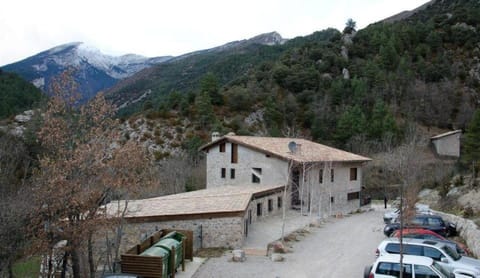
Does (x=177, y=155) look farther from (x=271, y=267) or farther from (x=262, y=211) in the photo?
(x=271, y=267)

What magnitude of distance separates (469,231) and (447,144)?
150 feet

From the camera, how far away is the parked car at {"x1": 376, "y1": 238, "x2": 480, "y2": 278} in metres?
18.2

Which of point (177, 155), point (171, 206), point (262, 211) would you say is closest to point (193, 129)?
point (177, 155)

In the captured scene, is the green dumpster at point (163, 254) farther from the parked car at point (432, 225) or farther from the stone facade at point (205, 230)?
the parked car at point (432, 225)

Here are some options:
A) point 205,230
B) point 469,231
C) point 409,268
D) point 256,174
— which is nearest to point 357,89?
point 256,174

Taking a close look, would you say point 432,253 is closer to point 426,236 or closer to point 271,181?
point 426,236

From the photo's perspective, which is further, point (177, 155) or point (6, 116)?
point (6, 116)

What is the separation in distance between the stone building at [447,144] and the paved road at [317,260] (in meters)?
40.9

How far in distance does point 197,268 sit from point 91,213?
684 cm

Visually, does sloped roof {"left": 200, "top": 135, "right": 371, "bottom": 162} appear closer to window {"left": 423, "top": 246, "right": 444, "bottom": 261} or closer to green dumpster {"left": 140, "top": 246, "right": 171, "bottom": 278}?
window {"left": 423, "top": 246, "right": 444, "bottom": 261}

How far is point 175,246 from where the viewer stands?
19.7 m

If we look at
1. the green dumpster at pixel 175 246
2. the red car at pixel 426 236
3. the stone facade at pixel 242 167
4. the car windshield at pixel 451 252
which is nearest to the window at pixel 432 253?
the car windshield at pixel 451 252

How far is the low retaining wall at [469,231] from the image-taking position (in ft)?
74.8

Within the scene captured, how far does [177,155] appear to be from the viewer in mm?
57750
